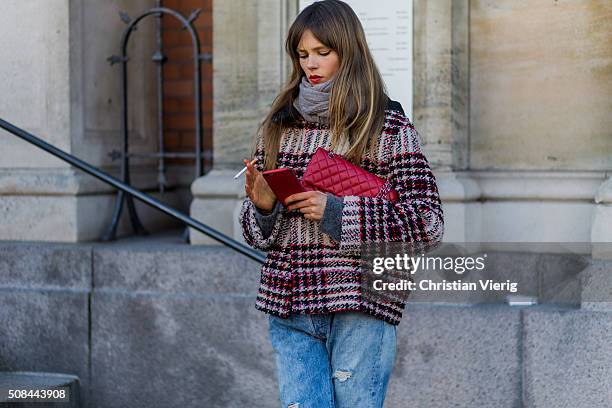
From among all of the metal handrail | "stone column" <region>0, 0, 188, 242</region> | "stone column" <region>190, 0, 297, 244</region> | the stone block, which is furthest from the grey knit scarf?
"stone column" <region>0, 0, 188, 242</region>

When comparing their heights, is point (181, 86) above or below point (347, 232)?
above

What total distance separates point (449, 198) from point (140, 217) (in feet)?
7.20

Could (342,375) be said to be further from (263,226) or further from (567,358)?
(567,358)

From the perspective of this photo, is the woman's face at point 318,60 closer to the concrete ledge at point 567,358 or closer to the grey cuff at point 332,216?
the grey cuff at point 332,216

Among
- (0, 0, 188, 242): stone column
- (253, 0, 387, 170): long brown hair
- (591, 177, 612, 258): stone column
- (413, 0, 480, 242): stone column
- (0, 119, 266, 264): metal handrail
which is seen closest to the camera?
(253, 0, 387, 170): long brown hair

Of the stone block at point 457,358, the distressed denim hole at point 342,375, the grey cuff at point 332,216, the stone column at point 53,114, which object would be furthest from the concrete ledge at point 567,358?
the stone column at point 53,114

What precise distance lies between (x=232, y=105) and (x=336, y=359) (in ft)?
9.54

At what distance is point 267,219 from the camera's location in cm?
302

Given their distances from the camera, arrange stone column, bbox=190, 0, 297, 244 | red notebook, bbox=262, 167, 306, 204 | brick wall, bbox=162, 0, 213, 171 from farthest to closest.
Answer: brick wall, bbox=162, 0, 213, 171 → stone column, bbox=190, 0, 297, 244 → red notebook, bbox=262, 167, 306, 204

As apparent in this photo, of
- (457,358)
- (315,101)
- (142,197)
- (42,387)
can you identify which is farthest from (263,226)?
(42,387)

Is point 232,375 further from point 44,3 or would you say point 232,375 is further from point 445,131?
point 44,3

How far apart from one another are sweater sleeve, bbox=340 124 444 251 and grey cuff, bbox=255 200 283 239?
0.22m

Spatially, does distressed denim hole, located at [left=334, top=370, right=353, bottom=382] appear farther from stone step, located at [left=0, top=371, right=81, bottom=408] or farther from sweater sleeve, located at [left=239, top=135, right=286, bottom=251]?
stone step, located at [left=0, top=371, right=81, bottom=408]

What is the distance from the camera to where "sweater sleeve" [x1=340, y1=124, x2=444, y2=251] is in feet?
9.55
